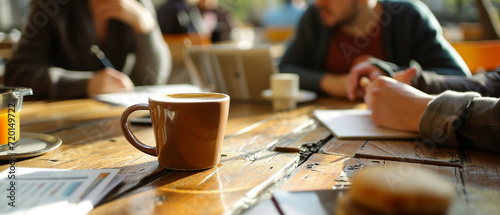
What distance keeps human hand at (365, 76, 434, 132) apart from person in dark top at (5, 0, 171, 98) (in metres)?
0.85

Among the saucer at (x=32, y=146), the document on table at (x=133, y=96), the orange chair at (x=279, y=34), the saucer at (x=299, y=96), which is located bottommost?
the saucer at (x=299, y=96)

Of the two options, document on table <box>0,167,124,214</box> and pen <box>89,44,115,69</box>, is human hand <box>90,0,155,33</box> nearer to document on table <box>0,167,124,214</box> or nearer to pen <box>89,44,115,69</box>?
pen <box>89,44,115,69</box>

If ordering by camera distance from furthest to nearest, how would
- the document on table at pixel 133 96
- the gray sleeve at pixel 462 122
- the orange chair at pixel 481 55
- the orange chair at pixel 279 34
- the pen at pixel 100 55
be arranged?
1. the orange chair at pixel 279 34
2. the pen at pixel 100 55
3. the orange chair at pixel 481 55
4. the document on table at pixel 133 96
5. the gray sleeve at pixel 462 122

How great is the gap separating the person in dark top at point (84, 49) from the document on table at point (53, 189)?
2.70 feet

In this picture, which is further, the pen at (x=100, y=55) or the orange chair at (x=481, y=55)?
the pen at (x=100, y=55)

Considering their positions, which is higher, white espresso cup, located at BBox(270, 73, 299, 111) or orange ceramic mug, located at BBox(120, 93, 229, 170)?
orange ceramic mug, located at BBox(120, 93, 229, 170)

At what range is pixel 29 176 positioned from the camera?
0.55 metres

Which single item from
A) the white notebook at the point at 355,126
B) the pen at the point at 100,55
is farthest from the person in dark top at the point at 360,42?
the pen at the point at 100,55

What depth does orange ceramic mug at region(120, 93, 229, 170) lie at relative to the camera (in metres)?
0.56

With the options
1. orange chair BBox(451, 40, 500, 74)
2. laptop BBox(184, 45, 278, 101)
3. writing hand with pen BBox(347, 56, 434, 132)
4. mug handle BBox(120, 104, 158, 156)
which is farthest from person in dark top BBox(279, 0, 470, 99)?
mug handle BBox(120, 104, 158, 156)

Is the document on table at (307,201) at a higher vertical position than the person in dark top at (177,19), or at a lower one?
lower

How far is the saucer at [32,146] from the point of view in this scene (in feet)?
2.13

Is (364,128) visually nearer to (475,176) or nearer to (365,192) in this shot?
(475,176)

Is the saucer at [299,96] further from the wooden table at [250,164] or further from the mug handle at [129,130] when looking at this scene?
the mug handle at [129,130]
